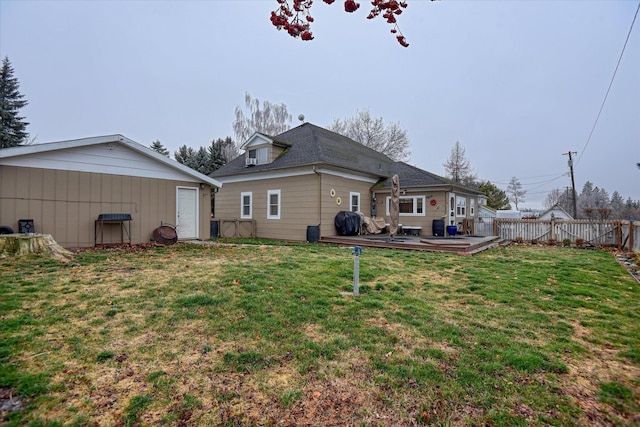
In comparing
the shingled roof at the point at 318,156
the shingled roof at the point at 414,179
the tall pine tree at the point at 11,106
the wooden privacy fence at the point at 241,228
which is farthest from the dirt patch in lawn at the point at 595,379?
the tall pine tree at the point at 11,106

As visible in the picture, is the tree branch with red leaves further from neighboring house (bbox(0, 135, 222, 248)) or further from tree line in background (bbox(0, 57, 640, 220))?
tree line in background (bbox(0, 57, 640, 220))

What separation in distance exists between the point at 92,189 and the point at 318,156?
26.9 ft

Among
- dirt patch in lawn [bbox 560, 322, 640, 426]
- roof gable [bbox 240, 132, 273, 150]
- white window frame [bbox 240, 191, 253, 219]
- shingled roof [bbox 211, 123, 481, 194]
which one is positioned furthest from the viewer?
white window frame [bbox 240, 191, 253, 219]

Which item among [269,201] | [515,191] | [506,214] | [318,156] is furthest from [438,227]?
[515,191]

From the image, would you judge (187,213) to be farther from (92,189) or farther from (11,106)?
(11,106)

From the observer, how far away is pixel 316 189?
43.0 feet

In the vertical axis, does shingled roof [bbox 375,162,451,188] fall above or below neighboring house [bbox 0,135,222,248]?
above

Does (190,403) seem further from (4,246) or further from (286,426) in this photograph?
(4,246)

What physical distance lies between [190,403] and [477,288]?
5029 mm

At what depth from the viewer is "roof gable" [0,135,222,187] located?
827 centimetres

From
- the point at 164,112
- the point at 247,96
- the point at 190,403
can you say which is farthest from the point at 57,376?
the point at 247,96

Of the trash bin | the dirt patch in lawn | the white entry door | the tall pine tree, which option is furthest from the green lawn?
the tall pine tree

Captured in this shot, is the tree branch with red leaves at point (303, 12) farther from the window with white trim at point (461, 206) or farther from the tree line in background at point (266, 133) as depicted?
the tree line in background at point (266, 133)

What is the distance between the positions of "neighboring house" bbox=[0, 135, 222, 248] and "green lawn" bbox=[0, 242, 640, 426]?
369 centimetres
